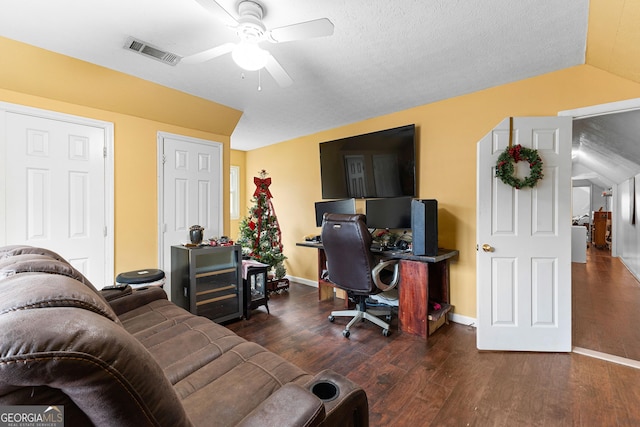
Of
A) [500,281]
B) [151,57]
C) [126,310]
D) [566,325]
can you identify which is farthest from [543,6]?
[126,310]

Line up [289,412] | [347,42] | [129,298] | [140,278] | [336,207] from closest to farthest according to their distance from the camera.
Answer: [289,412] < [129,298] < [347,42] < [140,278] < [336,207]

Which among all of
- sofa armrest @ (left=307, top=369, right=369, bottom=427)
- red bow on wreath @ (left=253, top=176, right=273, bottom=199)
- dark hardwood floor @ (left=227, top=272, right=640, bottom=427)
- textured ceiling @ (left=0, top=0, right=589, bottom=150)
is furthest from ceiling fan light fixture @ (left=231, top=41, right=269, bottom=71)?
red bow on wreath @ (left=253, top=176, right=273, bottom=199)

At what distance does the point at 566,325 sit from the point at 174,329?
3101mm

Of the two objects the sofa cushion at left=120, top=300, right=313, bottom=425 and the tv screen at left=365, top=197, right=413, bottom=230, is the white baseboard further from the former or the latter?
the sofa cushion at left=120, top=300, right=313, bottom=425

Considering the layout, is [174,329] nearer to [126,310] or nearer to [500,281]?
[126,310]

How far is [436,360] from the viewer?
7.78 feet

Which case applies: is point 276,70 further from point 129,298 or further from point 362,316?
point 362,316

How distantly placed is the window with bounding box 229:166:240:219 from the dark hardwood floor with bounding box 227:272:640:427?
3.16 m

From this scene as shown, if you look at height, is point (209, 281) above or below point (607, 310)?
above

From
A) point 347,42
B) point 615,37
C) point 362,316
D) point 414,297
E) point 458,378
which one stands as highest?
point 347,42

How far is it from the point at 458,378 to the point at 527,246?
129 centimetres

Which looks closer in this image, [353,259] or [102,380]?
[102,380]

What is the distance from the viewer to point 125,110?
288cm

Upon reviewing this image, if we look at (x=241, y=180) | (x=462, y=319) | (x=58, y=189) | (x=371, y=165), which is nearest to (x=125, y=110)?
(x=58, y=189)
